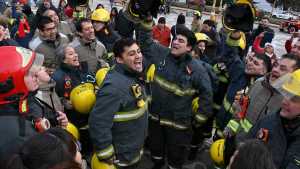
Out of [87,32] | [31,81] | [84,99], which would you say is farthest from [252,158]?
[87,32]

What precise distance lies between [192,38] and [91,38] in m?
1.67

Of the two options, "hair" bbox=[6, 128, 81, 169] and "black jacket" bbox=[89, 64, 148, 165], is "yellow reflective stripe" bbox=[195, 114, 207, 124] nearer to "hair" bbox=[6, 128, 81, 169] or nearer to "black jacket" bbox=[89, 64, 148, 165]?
"black jacket" bbox=[89, 64, 148, 165]

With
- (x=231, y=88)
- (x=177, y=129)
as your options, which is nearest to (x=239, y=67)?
(x=231, y=88)

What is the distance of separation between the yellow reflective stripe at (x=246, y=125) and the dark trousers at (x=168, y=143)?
1.07 m

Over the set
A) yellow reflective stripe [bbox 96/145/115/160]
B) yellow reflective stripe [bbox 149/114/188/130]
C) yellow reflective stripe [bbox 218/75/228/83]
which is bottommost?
yellow reflective stripe [bbox 149/114/188/130]

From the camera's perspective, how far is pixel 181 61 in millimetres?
4191

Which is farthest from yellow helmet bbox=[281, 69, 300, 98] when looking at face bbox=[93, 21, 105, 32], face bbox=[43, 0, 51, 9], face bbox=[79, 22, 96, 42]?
face bbox=[43, 0, 51, 9]

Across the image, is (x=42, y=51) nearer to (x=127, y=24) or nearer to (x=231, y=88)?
(x=127, y=24)

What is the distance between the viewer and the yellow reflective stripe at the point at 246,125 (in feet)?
11.2

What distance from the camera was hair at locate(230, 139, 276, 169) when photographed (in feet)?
5.91

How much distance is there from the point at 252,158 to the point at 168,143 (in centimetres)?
277

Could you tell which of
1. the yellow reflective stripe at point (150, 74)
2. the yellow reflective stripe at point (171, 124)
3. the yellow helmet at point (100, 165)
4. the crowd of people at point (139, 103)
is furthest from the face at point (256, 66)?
the yellow helmet at point (100, 165)

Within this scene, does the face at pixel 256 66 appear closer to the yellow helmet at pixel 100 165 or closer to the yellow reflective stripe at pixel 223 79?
the yellow reflective stripe at pixel 223 79

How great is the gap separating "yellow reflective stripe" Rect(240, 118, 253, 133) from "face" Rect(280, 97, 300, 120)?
26.0 inches
